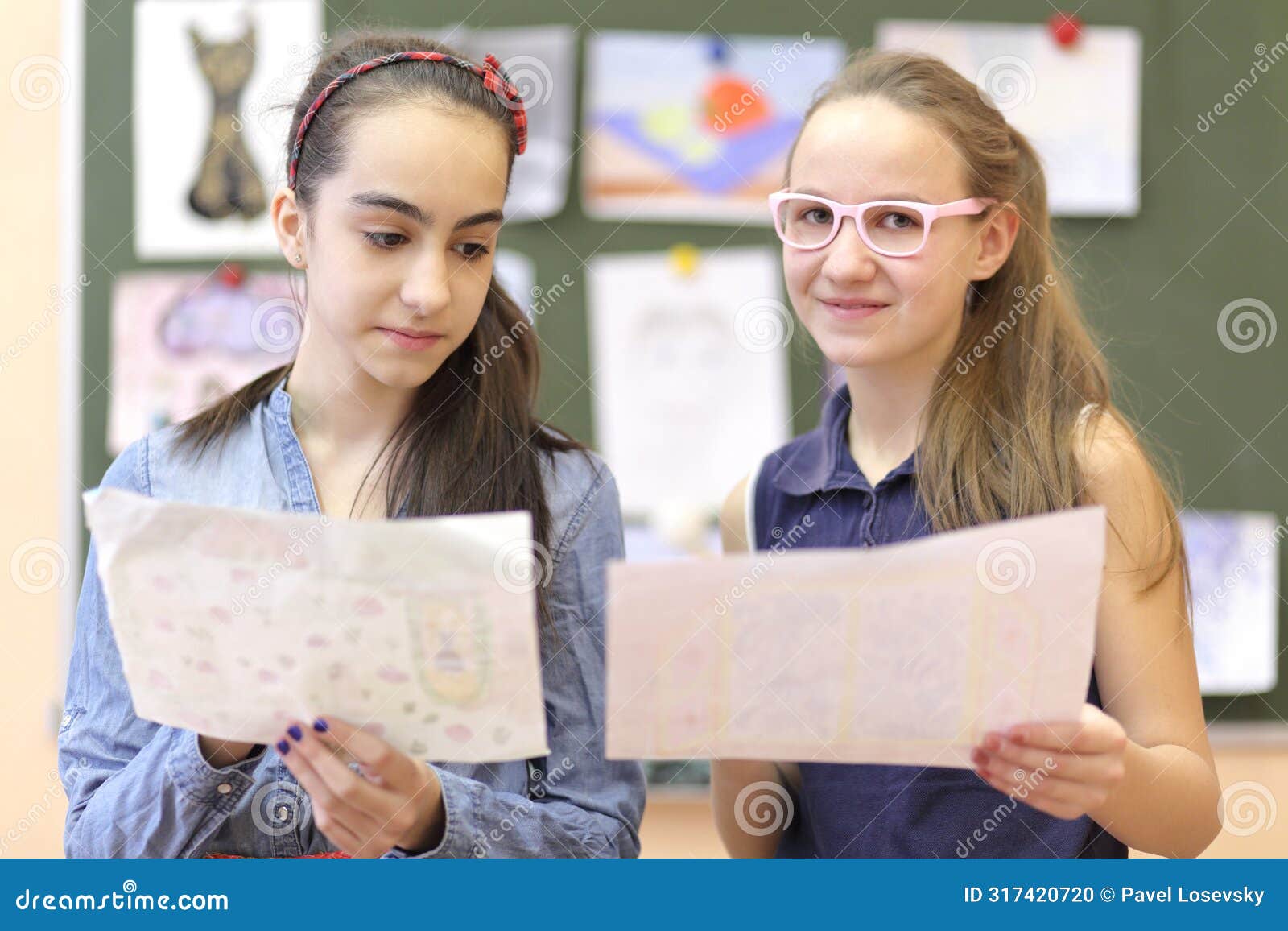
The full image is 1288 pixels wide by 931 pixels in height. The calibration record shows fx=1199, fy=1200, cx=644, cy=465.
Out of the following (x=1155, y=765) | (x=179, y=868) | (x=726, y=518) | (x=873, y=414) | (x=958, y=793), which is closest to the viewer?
(x=179, y=868)

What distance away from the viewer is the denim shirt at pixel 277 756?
1.02m

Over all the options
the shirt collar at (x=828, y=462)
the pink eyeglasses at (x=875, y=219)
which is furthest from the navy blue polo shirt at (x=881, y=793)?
the pink eyeglasses at (x=875, y=219)

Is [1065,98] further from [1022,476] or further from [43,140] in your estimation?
[43,140]

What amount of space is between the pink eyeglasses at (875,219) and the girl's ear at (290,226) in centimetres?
47

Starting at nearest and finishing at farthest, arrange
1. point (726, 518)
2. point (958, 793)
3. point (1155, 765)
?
1. point (1155, 765)
2. point (958, 793)
3. point (726, 518)

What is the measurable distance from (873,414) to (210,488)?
27.2 inches

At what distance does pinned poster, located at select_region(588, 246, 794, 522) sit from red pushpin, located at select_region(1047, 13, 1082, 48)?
62cm

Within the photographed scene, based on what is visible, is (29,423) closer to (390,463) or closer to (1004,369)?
(390,463)

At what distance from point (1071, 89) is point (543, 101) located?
925 millimetres

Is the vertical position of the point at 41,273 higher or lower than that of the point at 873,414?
higher

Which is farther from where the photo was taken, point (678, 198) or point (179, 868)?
point (678, 198)

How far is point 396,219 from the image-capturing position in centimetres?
108

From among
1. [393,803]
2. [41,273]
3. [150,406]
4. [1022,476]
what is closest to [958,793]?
[1022,476]

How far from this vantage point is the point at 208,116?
2.10 metres
